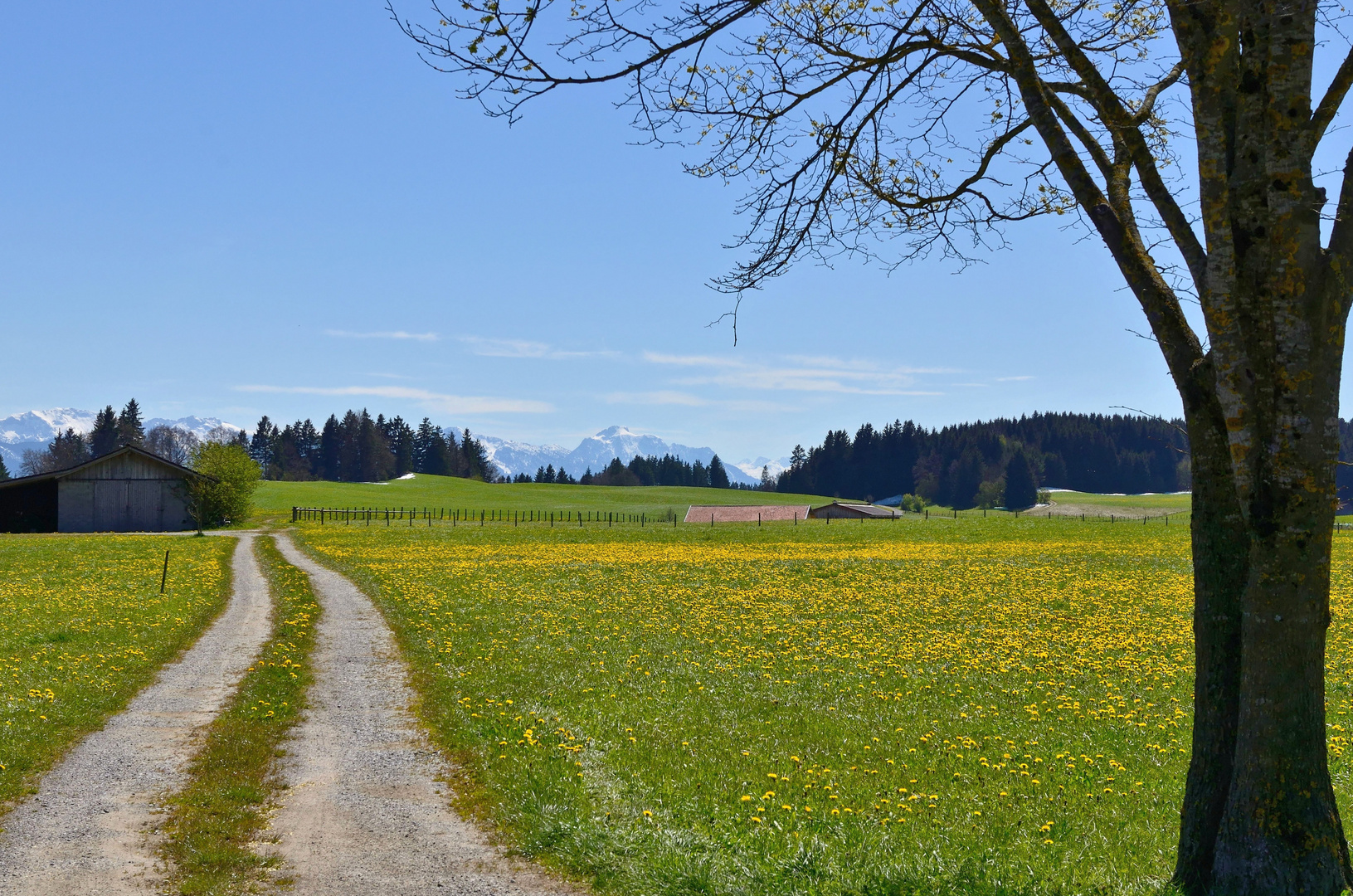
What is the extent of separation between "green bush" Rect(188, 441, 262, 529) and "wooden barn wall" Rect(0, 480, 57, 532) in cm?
941

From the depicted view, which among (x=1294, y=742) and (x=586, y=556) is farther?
(x=586, y=556)

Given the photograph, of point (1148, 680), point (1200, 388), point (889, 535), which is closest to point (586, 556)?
point (889, 535)

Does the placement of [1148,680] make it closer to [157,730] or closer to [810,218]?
[810,218]

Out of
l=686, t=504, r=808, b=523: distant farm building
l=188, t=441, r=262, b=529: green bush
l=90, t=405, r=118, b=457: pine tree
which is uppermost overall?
l=90, t=405, r=118, b=457: pine tree

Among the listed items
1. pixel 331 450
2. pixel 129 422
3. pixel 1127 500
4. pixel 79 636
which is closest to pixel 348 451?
pixel 331 450

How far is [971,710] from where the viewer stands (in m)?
12.6

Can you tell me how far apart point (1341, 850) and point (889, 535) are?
176 ft

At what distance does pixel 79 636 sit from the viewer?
56.6ft

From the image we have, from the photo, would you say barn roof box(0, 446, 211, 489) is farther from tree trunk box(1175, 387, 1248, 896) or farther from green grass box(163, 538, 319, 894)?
tree trunk box(1175, 387, 1248, 896)

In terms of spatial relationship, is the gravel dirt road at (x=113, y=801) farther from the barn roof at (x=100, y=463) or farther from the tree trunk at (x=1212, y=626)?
the barn roof at (x=100, y=463)

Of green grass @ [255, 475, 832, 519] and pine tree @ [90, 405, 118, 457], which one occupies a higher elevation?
pine tree @ [90, 405, 118, 457]

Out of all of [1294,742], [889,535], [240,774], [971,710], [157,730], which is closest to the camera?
[1294,742]

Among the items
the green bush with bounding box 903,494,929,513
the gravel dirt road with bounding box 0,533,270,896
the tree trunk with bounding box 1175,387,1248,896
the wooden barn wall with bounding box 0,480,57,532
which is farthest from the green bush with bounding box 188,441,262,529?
the green bush with bounding box 903,494,929,513

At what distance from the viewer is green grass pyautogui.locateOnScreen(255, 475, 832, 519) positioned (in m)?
117
